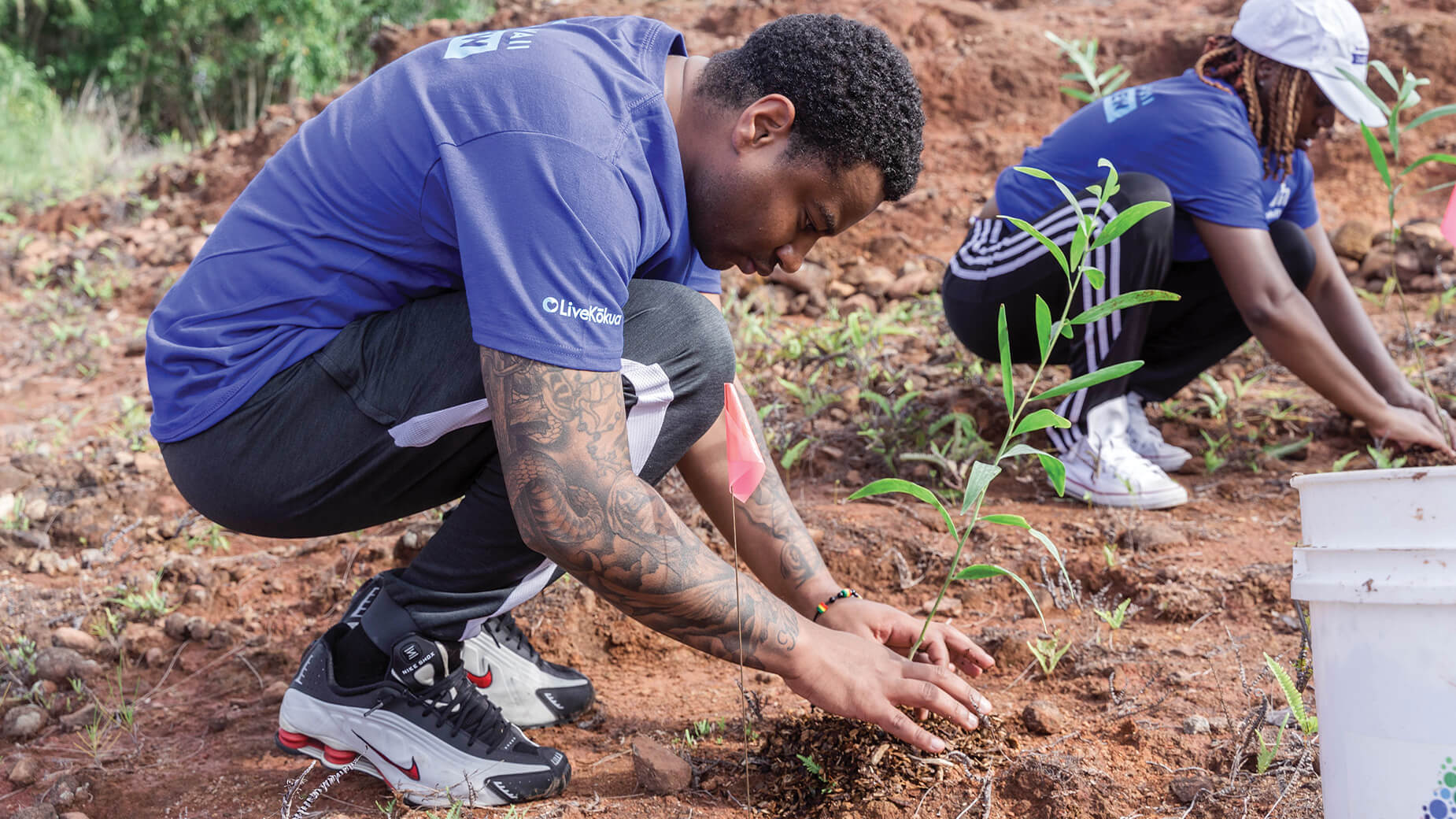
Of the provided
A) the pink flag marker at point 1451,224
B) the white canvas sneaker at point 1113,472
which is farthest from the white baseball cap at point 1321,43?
the pink flag marker at point 1451,224

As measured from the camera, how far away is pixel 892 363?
340cm

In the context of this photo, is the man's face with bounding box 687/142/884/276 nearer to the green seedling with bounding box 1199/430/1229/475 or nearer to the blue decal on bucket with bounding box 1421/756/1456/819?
the blue decal on bucket with bounding box 1421/756/1456/819

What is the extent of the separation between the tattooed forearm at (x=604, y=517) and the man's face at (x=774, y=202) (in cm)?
31

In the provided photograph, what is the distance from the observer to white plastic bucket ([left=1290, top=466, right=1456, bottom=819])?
1059mm

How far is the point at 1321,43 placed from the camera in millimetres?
2436

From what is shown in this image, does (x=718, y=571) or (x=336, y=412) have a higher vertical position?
(x=336, y=412)

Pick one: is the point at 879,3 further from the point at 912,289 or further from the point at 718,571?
the point at 718,571

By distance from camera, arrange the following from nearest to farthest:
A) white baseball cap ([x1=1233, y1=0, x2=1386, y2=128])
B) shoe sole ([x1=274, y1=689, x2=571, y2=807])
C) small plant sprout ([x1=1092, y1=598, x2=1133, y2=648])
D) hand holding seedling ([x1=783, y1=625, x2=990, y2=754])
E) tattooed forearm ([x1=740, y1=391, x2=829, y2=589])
→ 1. hand holding seedling ([x1=783, y1=625, x2=990, y2=754])
2. shoe sole ([x1=274, y1=689, x2=571, y2=807])
3. tattooed forearm ([x1=740, y1=391, x2=829, y2=589])
4. small plant sprout ([x1=1092, y1=598, x2=1133, y2=648])
5. white baseball cap ([x1=1233, y1=0, x2=1386, y2=128])

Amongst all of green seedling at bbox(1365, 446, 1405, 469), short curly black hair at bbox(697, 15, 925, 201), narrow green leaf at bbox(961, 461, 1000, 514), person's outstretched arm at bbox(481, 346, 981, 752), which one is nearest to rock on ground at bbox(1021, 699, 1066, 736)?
person's outstretched arm at bbox(481, 346, 981, 752)

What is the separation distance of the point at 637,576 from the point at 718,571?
0.12 meters

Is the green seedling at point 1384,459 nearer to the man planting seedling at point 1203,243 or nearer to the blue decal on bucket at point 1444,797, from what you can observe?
the man planting seedling at point 1203,243

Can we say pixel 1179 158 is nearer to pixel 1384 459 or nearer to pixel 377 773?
pixel 1384 459

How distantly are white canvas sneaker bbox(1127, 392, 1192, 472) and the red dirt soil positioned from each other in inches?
2.6

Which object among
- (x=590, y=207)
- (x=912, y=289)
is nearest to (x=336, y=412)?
(x=590, y=207)
